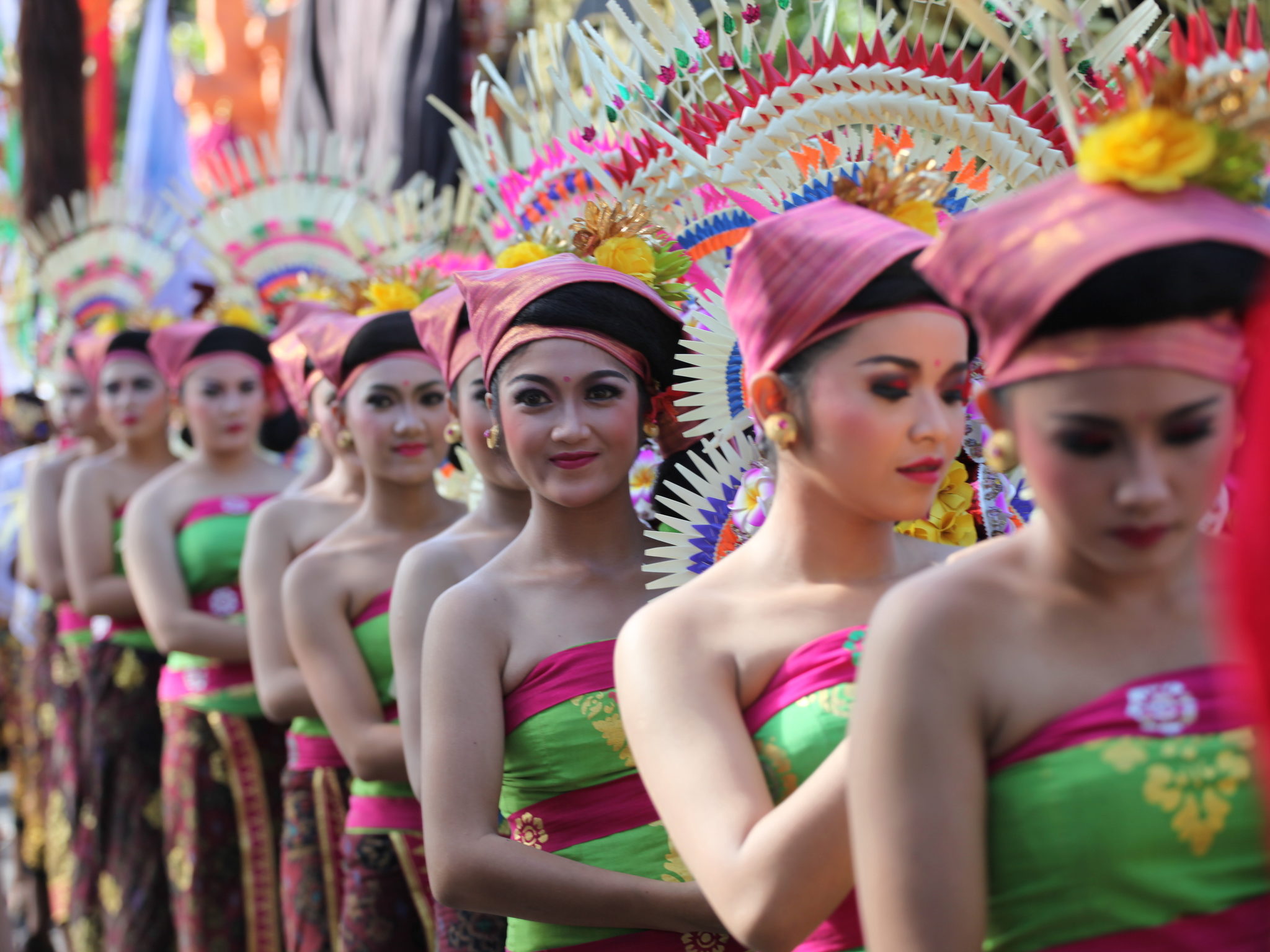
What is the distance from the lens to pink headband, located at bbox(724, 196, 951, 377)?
1.74 metres

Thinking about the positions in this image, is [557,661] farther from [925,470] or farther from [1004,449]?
[1004,449]

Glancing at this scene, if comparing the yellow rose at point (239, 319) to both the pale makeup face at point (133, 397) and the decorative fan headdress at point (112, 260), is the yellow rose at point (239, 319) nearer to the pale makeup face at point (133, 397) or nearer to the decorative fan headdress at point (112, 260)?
the pale makeup face at point (133, 397)

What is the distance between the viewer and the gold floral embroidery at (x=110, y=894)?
A: 207 inches

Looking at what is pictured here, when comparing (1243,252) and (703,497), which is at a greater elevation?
(703,497)

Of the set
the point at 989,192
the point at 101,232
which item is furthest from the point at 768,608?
the point at 101,232

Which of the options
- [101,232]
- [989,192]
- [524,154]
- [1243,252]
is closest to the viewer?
[1243,252]

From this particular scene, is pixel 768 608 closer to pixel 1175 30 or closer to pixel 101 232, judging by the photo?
pixel 1175 30

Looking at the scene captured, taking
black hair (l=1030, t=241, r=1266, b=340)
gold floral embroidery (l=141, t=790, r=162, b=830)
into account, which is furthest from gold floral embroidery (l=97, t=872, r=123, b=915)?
black hair (l=1030, t=241, r=1266, b=340)

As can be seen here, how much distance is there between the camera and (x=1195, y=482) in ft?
4.32

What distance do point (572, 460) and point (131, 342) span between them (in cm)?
391

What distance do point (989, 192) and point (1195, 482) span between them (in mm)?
1098

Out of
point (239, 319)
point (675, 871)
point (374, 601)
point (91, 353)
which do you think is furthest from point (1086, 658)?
point (91, 353)

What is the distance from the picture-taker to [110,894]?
17.5ft

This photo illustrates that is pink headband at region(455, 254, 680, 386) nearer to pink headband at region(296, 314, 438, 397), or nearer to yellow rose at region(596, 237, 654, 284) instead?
yellow rose at region(596, 237, 654, 284)
